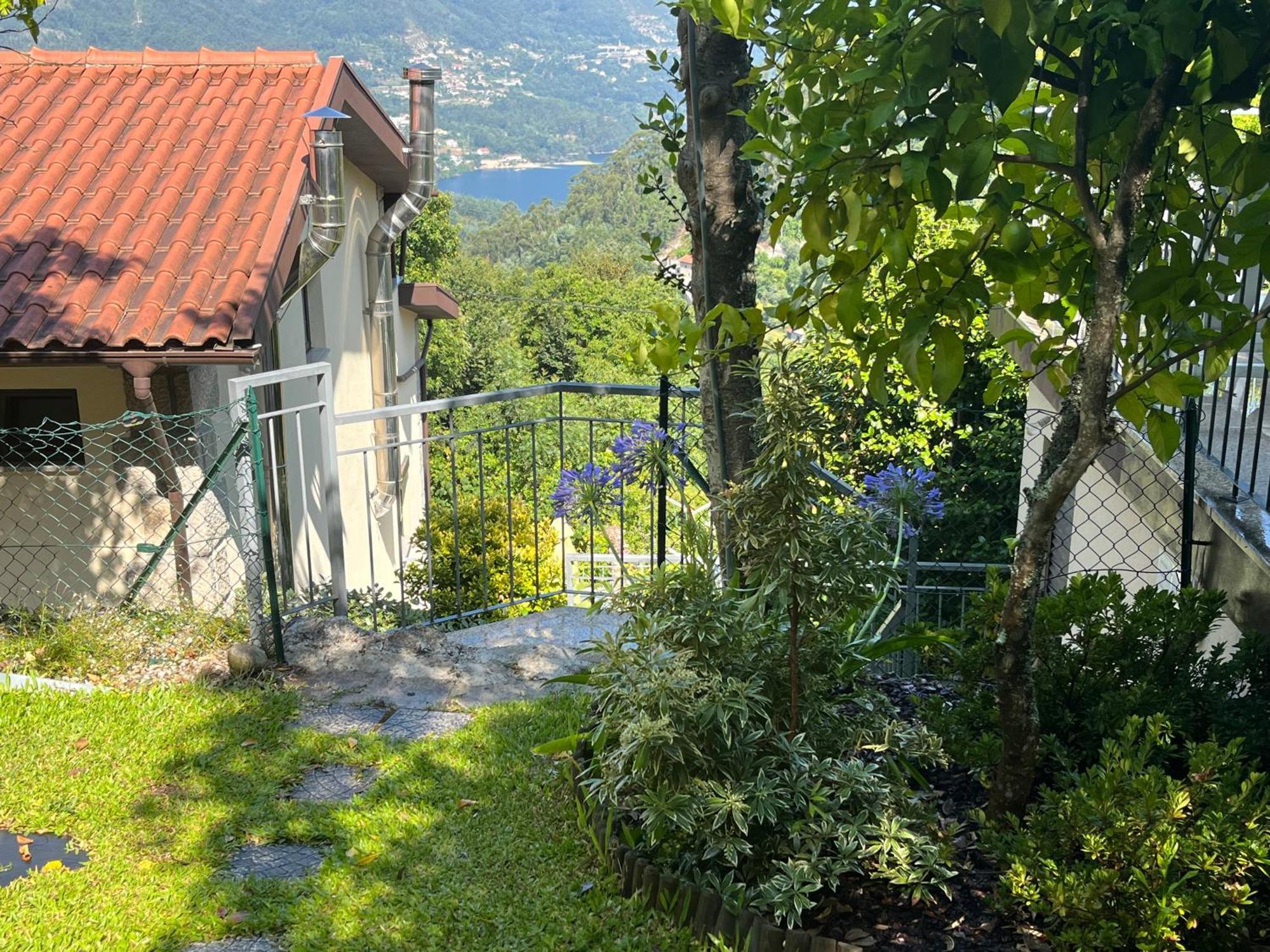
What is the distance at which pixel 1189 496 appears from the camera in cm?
418

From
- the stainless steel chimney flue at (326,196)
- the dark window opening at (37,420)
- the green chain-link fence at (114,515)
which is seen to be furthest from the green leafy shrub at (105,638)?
the stainless steel chimney flue at (326,196)

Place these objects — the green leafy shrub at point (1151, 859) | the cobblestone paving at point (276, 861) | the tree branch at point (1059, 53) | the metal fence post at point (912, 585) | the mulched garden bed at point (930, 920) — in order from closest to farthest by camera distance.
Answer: the tree branch at point (1059, 53)
the green leafy shrub at point (1151, 859)
the mulched garden bed at point (930, 920)
the cobblestone paving at point (276, 861)
the metal fence post at point (912, 585)

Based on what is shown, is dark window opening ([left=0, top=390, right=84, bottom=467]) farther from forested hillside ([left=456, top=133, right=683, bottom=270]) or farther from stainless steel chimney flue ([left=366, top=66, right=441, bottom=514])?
forested hillside ([left=456, top=133, right=683, bottom=270])

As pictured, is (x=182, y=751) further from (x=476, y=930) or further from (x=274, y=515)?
(x=274, y=515)

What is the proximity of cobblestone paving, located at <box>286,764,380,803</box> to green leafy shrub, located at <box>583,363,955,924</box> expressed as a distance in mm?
1044

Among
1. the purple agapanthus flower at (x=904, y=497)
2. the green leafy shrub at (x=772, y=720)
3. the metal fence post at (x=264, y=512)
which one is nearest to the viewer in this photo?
the green leafy shrub at (x=772, y=720)

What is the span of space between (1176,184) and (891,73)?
1.05 m

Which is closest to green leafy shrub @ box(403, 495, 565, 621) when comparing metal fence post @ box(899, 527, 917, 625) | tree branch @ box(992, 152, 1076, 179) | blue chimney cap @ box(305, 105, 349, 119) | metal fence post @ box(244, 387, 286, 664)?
metal fence post @ box(244, 387, 286, 664)

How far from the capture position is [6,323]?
686cm

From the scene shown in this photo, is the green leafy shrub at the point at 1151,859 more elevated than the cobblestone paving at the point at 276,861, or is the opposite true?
the green leafy shrub at the point at 1151,859

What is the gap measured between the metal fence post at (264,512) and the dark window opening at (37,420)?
2996mm

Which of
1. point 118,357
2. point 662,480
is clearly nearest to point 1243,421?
point 662,480

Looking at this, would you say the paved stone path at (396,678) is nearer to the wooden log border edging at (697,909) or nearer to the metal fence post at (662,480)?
the metal fence post at (662,480)

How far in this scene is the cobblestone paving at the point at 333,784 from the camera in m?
4.10
